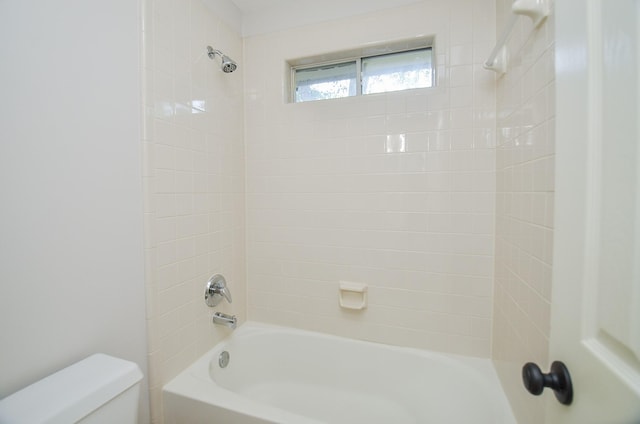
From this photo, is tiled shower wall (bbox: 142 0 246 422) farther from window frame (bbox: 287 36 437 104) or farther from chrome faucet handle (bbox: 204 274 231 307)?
window frame (bbox: 287 36 437 104)

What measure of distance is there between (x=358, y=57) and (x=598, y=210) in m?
1.57

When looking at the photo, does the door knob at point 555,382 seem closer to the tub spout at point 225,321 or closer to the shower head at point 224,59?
the tub spout at point 225,321

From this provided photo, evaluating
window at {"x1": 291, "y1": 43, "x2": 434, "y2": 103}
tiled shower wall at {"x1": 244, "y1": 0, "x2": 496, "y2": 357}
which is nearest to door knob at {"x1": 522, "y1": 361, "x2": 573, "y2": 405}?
tiled shower wall at {"x1": 244, "y1": 0, "x2": 496, "y2": 357}

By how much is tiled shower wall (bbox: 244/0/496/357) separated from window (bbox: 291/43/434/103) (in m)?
0.12

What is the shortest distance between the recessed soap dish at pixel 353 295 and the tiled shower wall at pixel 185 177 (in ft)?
2.35

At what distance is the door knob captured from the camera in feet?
1.59

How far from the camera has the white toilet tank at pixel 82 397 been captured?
66 cm

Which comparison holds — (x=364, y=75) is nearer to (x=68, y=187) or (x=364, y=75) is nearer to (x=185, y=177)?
(x=185, y=177)

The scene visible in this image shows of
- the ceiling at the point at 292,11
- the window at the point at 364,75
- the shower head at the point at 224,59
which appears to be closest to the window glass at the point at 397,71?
the window at the point at 364,75

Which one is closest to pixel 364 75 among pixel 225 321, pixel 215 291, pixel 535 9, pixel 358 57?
pixel 358 57

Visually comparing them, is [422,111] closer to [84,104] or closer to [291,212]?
[291,212]

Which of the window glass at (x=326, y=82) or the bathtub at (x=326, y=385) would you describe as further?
the window glass at (x=326, y=82)

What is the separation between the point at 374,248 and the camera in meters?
1.56

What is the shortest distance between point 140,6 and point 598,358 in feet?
5.80
